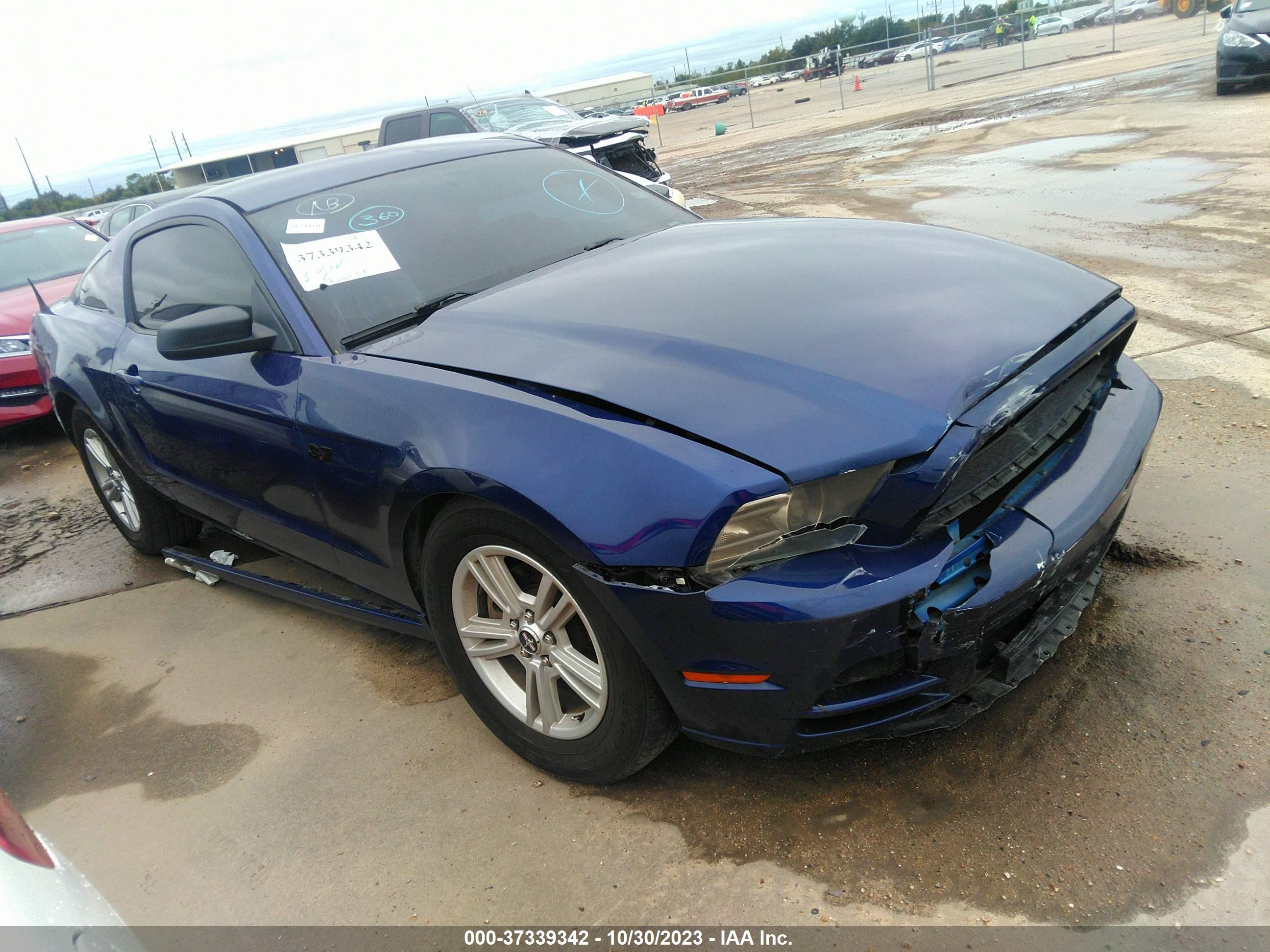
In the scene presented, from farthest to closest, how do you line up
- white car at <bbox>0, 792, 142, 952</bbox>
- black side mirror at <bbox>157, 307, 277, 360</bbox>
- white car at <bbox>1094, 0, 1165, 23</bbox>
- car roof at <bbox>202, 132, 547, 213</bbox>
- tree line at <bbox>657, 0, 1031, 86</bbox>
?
tree line at <bbox>657, 0, 1031, 86</bbox> < white car at <bbox>1094, 0, 1165, 23</bbox> < car roof at <bbox>202, 132, 547, 213</bbox> < black side mirror at <bbox>157, 307, 277, 360</bbox> < white car at <bbox>0, 792, 142, 952</bbox>

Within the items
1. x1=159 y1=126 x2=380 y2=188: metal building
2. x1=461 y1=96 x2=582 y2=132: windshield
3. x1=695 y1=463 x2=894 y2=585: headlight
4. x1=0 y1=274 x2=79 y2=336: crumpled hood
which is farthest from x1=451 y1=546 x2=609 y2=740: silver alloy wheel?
x1=159 y1=126 x2=380 y2=188: metal building

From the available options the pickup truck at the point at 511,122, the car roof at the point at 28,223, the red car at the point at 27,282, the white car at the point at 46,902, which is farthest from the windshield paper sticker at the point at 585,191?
the car roof at the point at 28,223

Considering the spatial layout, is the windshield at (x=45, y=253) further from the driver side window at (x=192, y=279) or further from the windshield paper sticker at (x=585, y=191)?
the windshield paper sticker at (x=585, y=191)

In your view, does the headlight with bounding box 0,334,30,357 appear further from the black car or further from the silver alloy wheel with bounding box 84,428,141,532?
the black car

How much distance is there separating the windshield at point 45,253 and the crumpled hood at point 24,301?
15 centimetres

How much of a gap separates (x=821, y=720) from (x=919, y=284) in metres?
1.22

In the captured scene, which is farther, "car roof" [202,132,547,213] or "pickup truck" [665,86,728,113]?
"pickup truck" [665,86,728,113]

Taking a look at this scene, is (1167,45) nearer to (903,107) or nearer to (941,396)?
(903,107)

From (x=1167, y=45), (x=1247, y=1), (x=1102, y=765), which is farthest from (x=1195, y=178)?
(x=1167, y=45)

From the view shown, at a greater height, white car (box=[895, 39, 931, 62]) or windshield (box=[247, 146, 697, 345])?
windshield (box=[247, 146, 697, 345])

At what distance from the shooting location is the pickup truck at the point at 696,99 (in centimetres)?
5378

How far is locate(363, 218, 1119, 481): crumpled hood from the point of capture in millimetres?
1971

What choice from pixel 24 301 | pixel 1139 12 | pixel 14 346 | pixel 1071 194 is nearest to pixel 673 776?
pixel 14 346

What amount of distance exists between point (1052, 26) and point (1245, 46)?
135 ft
